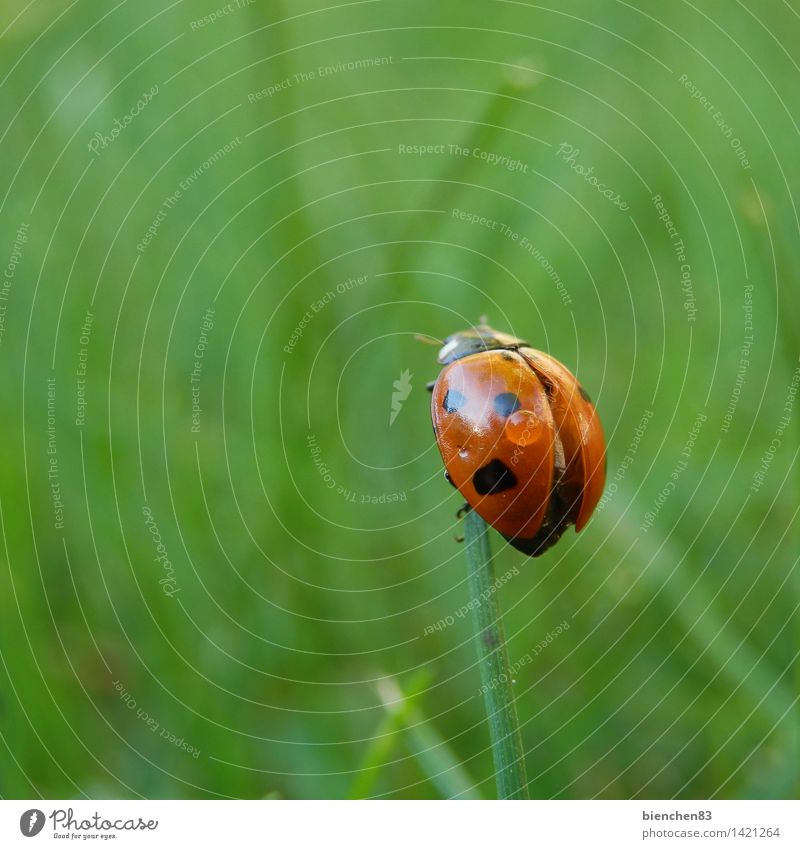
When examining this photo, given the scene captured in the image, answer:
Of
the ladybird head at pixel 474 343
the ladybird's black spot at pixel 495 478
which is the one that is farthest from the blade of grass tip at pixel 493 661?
the ladybird head at pixel 474 343

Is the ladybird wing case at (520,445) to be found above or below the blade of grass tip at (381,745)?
above

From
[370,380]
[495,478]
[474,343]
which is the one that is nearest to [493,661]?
[495,478]

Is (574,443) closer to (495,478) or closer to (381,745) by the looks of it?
(495,478)

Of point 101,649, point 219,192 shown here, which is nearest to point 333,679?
point 101,649

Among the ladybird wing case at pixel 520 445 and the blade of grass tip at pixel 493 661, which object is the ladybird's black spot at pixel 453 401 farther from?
the blade of grass tip at pixel 493 661

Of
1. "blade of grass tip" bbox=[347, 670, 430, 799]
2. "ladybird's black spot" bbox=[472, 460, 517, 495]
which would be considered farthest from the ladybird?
"blade of grass tip" bbox=[347, 670, 430, 799]

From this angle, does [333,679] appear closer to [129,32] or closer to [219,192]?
[219,192]
